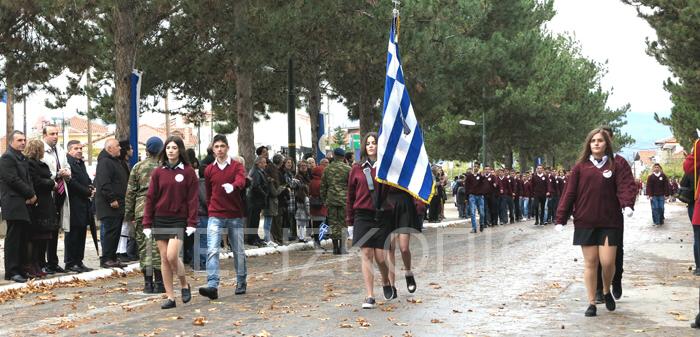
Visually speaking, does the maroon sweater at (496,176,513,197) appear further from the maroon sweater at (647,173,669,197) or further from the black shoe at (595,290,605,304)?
the black shoe at (595,290,605,304)

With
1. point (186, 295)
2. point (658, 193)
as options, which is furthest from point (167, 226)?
point (658, 193)

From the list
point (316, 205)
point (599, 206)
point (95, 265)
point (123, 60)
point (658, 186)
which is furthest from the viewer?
point (658, 186)

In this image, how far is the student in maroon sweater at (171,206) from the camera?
33.8ft

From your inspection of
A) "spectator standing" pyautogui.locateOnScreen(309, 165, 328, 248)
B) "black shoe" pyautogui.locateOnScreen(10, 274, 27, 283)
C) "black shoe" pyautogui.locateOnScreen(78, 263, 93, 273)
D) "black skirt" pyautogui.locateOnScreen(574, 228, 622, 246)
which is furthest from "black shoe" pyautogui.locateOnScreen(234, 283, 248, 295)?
"spectator standing" pyautogui.locateOnScreen(309, 165, 328, 248)

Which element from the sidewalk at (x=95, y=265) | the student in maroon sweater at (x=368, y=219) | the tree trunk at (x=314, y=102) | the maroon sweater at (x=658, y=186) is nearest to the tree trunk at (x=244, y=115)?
the sidewalk at (x=95, y=265)

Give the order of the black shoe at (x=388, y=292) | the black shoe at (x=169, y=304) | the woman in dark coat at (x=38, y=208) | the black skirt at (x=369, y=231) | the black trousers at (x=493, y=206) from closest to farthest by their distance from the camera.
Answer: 1. the black shoe at (x=169, y=304)
2. the black skirt at (x=369, y=231)
3. the black shoe at (x=388, y=292)
4. the woman in dark coat at (x=38, y=208)
5. the black trousers at (x=493, y=206)

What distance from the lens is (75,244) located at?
13938 mm

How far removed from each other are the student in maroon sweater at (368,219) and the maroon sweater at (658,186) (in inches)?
869

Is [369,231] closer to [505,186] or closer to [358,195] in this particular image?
[358,195]

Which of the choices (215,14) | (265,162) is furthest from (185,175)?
(215,14)

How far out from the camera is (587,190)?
9617mm

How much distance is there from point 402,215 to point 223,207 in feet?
6.43

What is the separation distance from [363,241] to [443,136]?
5279 cm

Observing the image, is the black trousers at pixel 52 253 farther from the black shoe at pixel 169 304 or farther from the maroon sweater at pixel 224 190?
the black shoe at pixel 169 304
